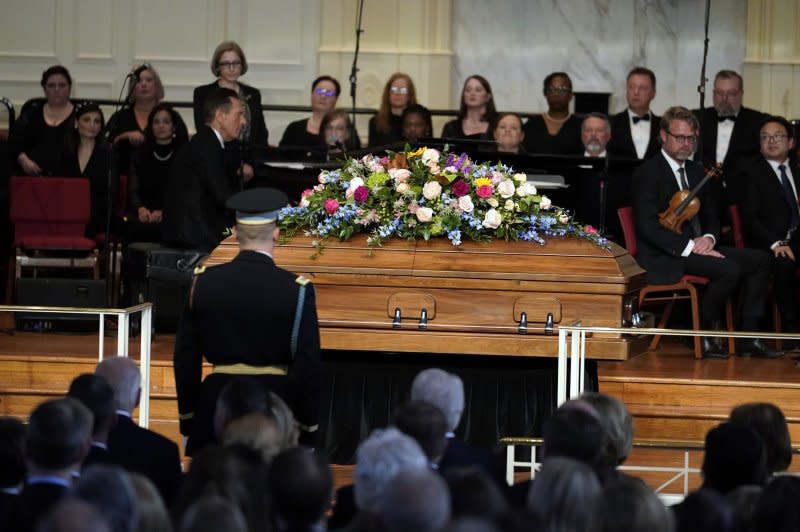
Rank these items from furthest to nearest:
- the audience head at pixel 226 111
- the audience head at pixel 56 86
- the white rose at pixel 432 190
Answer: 1. the audience head at pixel 56 86
2. the audience head at pixel 226 111
3. the white rose at pixel 432 190

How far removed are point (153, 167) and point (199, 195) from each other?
1.38m

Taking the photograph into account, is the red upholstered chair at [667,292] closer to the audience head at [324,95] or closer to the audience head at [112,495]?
the audience head at [324,95]

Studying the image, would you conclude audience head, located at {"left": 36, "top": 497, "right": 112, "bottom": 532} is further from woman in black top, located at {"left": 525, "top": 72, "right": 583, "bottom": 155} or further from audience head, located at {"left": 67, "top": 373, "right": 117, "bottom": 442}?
woman in black top, located at {"left": 525, "top": 72, "right": 583, "bottom": 155}

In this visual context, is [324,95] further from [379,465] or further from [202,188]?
[379,465]

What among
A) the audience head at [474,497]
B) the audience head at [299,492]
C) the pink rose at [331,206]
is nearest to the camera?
the audience head at [474,497]

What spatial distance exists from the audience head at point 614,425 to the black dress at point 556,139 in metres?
5.46

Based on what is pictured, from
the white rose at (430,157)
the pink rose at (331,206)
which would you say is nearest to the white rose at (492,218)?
the white rose at (430,157)

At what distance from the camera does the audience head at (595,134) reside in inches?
379

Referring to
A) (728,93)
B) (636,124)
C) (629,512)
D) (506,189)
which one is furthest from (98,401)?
(728,93)

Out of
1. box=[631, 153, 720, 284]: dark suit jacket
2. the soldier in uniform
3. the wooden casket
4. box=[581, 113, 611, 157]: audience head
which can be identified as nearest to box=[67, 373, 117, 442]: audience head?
the soldier in uniform

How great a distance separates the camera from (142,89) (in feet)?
33.9

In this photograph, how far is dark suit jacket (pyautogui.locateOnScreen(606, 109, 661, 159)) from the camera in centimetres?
1010

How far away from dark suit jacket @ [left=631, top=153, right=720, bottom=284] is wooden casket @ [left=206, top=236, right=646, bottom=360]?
162 cm

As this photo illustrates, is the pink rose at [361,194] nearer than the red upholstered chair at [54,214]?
Yes
